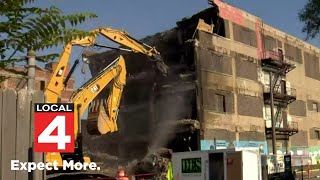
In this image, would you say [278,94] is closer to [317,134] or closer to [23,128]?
[317,134]

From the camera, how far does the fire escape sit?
157 feet

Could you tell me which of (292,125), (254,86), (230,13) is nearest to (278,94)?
(254,86)

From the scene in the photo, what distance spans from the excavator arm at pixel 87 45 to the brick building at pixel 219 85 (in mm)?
3170

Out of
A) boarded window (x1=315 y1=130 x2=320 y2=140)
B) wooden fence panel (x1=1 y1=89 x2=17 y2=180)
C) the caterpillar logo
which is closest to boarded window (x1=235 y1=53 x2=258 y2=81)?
boarded window (x1=315 y1=130 x2=320 y2=140)

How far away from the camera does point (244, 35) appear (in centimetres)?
4597

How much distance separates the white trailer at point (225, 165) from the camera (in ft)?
48.3

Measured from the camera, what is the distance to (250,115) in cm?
4522

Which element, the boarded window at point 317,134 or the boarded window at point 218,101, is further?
the boarded window at point 317,134

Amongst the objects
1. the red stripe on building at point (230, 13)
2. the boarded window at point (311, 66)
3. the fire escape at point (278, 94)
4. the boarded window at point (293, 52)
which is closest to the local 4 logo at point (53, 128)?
the red stripe on building at point (230, 13)

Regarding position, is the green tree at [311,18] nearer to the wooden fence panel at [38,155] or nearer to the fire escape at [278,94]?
the wooden fence panel at [38,155]

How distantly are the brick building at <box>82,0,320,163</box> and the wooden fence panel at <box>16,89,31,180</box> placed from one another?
1374 inches

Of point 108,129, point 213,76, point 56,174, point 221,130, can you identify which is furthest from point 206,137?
point 56,174

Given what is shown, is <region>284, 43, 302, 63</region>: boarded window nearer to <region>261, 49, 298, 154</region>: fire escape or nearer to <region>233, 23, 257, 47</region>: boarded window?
<region>261, 49, 298, 154</region>: fire escape

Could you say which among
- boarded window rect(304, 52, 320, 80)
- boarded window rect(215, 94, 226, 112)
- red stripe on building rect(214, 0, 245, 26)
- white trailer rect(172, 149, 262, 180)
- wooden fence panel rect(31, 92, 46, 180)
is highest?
red stripe on building rect(214, 0, 245, 26)
